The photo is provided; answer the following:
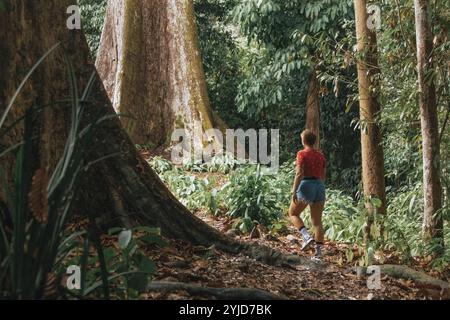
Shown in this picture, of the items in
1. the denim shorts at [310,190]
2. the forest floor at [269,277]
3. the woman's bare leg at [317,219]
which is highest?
the denim shorts at [310,190]

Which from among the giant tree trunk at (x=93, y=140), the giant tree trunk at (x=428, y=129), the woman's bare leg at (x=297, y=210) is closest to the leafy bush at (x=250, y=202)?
the woman's bare leg at (x=297, y=210)

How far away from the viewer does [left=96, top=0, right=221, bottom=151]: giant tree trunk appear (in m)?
15.0

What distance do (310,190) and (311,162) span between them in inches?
11.1

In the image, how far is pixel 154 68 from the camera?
1546 centimetres

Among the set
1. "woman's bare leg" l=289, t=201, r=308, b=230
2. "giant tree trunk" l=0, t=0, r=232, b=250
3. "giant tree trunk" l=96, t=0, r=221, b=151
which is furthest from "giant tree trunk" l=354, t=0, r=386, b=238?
"giant tree trunk" l=96, t=0, r=221, b=151

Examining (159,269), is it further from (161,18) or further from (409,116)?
(161,18)

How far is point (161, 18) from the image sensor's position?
15.6 metres

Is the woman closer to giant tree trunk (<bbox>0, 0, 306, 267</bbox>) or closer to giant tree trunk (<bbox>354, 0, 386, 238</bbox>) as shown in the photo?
giant tree trunk (<bbox>0, 0, 306, 267</bbox>)

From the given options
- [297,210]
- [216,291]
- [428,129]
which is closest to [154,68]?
[297,210]

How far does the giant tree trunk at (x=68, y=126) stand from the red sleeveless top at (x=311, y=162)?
1.46m

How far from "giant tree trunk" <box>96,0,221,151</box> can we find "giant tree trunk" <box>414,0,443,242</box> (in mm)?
6977

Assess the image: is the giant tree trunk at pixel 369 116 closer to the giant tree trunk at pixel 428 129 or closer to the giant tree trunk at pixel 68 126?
the giant tree trunk at pixel 428 129

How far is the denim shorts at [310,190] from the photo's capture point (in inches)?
306

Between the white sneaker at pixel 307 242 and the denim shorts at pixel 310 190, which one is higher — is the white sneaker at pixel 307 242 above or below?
below
